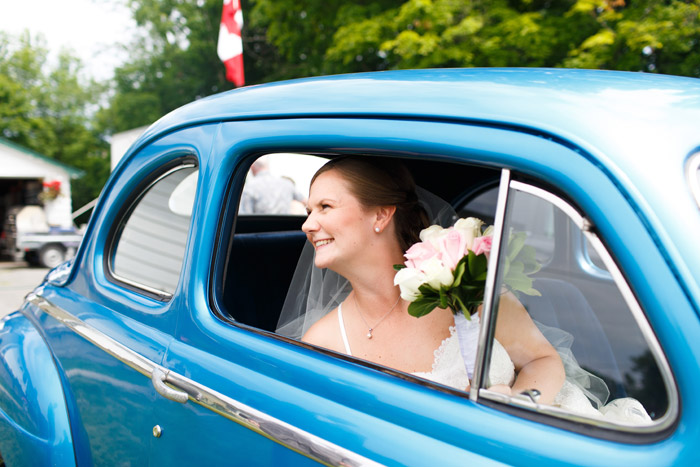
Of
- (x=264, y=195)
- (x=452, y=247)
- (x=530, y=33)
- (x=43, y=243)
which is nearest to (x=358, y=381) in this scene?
(x=452, y=247)

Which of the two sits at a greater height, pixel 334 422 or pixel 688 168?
pixel 688 168

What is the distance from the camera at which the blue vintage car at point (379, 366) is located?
85 centimetres

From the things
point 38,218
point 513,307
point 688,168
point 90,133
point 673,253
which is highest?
point 90,133

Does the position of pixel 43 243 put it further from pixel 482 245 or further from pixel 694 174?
pixel 694 174

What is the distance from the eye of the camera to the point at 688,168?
0.88 metres

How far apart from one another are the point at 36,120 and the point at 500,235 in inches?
1749

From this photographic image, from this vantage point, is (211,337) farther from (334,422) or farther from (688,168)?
(688,168)

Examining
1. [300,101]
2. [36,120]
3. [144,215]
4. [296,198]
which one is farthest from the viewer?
[36,120]

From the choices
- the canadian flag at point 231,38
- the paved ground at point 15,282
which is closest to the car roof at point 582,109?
the canadian flag at point 231,38

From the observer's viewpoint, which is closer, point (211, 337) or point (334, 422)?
point (334, 422)

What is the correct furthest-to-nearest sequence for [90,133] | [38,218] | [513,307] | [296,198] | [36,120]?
1. [90,133]
2. [36,120]
3. [38,218]
4. [296,198]
5. [513,307]

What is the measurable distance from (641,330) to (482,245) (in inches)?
16.9

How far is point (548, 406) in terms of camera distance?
3.04 feet

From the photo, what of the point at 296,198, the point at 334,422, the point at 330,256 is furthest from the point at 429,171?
the point at 296,198
